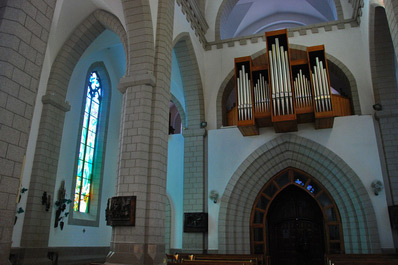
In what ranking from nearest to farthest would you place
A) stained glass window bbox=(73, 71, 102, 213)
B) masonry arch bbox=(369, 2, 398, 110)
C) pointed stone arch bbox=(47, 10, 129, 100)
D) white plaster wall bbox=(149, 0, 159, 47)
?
white plaster wall bbox=(149, 0, 159, 47), pointed stone arch bbox=(47, 10, 129, 100), masonry arch bbox=(369, 2, 398, 110), stained glass window bbox=(73, 71, 102, 213)

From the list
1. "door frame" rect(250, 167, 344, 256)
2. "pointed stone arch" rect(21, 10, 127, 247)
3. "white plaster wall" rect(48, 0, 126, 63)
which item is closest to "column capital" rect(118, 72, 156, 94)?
"pointed stone arch" rect(21, 10, 127, 247)

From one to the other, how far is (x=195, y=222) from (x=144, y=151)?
3.91 meters

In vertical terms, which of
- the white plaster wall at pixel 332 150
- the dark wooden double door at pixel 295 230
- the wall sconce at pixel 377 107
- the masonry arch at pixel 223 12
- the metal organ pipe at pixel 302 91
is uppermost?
the masonry arch at pixel 223 12

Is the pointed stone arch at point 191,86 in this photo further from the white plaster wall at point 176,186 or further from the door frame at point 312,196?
the door frame at point 312,196

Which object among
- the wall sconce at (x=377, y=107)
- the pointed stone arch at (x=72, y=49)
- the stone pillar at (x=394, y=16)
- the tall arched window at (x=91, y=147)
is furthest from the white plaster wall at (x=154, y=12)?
the wall sconce at (x=377, y=107)

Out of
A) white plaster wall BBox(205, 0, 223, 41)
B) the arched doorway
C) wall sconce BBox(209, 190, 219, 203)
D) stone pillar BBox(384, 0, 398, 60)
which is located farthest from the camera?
white plaster wall BBox(205, 0, 223, 41)

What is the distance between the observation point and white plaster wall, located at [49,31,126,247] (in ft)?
29.9

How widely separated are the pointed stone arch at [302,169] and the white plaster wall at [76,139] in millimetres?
3745

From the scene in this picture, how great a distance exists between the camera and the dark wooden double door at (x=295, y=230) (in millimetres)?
10305

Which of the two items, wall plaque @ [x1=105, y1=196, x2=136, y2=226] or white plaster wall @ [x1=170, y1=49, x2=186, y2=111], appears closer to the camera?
wall plaque @ [x1=105, y1=196, x2=136, y2=226]

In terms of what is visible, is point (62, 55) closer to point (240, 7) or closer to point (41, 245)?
point (41, 245)

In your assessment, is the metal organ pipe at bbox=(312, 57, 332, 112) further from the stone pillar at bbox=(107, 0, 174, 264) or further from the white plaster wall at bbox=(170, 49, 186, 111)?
the white plaster wall at bbox=(170, 49, 186, 111)

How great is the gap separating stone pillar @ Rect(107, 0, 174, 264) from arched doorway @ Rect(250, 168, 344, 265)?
4.21 m

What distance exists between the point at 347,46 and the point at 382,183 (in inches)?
158
